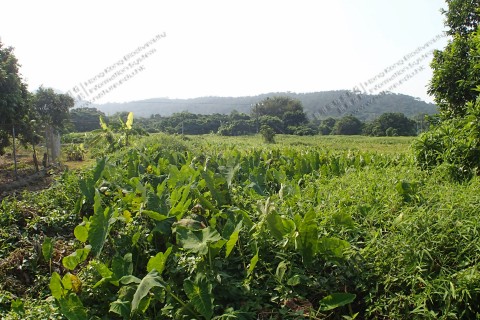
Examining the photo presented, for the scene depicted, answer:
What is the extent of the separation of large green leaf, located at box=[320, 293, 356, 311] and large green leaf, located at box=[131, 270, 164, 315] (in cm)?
109

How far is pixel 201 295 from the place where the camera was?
8.20ft

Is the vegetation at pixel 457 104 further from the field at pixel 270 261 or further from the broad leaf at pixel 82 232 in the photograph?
the broad leaf at pixel 82 232

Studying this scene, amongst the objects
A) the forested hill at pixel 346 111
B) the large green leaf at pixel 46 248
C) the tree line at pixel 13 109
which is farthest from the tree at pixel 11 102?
the forested hill at pixel 346 111

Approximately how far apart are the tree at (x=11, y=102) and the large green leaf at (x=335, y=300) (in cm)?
1041

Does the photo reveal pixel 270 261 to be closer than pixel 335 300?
No

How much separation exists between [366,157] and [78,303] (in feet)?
19.3

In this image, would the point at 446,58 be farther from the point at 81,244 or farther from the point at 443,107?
the point at 81,244

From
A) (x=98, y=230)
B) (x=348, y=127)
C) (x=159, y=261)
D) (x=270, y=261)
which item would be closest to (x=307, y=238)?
(x=270, y=261)

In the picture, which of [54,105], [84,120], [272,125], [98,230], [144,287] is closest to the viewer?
[144,287]

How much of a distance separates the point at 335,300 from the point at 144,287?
1.28 m

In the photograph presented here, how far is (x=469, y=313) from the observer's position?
228 centimetres

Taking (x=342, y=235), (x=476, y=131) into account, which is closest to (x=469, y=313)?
(x=342, y=235)

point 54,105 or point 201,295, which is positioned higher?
point 54,105

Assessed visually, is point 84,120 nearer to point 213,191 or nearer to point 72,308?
point 213,191
